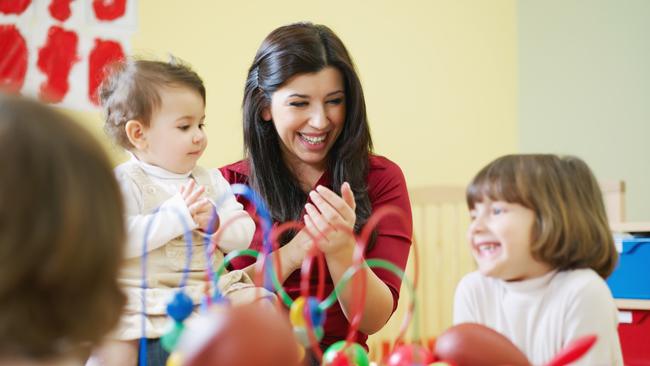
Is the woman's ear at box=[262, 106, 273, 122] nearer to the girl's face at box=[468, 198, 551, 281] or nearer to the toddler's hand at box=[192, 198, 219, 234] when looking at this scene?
the toddler's hand at box=[192, 198, 219, 234]

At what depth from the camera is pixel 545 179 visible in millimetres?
894

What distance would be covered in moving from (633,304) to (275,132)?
1.44 m

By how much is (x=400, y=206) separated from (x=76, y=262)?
990 mm

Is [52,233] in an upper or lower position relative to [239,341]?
upper

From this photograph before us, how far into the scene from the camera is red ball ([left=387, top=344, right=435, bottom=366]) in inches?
30.0

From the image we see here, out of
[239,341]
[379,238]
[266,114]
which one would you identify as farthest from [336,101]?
[239,341]

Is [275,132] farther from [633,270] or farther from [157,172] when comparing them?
[633,270]

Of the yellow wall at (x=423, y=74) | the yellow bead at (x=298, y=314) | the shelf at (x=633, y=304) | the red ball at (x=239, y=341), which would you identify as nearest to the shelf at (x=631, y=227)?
the shelf at (x=633, y=304)

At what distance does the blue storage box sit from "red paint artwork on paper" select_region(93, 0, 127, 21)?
5.44ft

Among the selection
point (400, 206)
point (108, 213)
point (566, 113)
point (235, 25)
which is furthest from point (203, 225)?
point (566, 113)

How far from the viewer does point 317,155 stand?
1.39 metres

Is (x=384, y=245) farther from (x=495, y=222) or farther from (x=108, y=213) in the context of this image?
(x=108, y=213)

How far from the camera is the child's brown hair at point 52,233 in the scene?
472mm

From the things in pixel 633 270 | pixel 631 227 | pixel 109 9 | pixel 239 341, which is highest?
pixel 109 9
